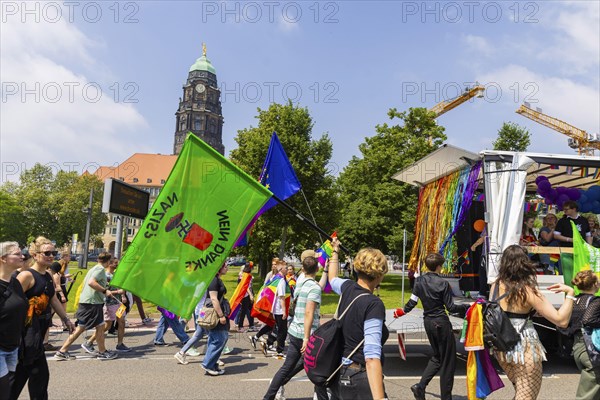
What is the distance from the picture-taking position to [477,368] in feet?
14.2

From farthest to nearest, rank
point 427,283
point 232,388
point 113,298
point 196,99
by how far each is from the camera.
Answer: point 196,99, point 113,298, point 232,388, point 427,283

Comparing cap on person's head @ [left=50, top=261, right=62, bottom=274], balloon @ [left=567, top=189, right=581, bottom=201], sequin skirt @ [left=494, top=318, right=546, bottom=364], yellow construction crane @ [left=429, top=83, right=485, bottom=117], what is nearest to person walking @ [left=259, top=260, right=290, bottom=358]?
cap on person's head @ [left=50, top=261, right=62, bottom=274]

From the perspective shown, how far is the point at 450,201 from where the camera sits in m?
8.66

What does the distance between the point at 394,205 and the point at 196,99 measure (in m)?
98.7

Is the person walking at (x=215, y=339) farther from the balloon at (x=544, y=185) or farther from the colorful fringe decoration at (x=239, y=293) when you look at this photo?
the balloon at (x=544, y=185)

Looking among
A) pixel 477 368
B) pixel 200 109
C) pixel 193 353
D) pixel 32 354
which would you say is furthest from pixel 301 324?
pixel 200 109

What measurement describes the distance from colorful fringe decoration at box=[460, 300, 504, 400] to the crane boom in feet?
236

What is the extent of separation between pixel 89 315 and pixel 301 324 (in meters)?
4.33

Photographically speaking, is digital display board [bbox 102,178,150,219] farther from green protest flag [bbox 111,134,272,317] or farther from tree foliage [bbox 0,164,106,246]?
tree foliage [bbox 0,164,106,246]

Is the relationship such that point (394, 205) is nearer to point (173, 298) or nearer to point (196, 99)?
point (173, 298)

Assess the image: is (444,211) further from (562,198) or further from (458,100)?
(458,100)

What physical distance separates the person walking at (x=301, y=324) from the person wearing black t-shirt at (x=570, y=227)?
5562 mm

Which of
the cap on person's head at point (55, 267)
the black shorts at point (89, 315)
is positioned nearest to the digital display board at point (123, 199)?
the cap on person's head at point (55, 267)

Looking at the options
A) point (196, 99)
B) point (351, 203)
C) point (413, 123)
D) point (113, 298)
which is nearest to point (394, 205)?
point (351, 203)
